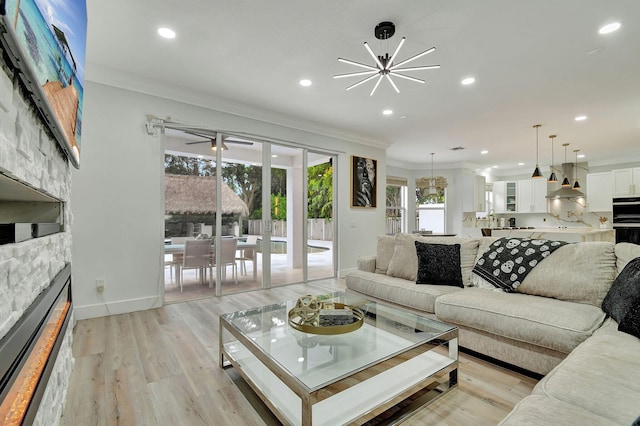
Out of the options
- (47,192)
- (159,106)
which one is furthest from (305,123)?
(47,192)

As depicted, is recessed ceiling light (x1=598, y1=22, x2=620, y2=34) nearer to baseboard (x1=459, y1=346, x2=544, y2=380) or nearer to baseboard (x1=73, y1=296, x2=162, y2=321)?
baseboard (x1=459, y1=346, x2=544, y2=380)

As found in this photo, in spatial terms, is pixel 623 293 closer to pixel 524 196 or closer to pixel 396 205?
pixel 396 205

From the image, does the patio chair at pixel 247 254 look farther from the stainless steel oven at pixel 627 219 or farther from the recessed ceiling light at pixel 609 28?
the stainless steel oven at pixel 627 219

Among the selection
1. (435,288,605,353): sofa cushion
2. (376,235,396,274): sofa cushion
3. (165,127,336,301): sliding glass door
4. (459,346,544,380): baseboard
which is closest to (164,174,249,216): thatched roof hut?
(165,127,336,301): sliding glass door

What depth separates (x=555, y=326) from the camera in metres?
1.83

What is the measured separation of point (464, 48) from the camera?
115 inches

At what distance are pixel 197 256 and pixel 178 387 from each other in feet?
7.89

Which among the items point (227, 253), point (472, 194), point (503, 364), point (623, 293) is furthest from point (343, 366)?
point (472, 194)

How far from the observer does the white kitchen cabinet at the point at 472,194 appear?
8711 millimetres

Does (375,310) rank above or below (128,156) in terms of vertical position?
below

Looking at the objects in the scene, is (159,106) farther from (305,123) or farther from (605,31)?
(605,31)

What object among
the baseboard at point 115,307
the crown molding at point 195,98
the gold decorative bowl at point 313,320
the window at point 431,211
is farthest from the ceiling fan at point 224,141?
the window at point 431,211

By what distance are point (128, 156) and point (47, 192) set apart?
254cm

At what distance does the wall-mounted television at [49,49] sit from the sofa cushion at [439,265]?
285cm
